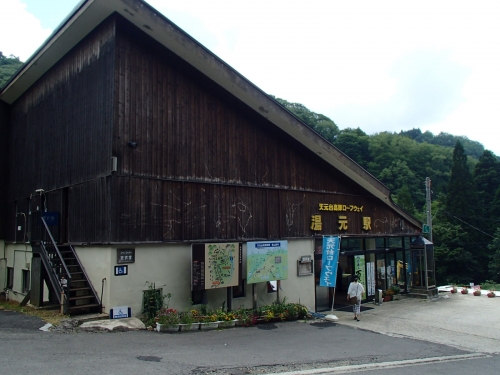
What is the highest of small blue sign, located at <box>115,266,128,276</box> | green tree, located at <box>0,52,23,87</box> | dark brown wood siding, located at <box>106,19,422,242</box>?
green tree, located at <box>0,52,23,87</box>

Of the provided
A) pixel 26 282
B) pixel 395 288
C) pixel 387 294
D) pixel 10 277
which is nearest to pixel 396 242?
pixel 395 288

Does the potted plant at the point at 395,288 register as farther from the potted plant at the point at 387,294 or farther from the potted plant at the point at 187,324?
the potted plant at the point at 187,324

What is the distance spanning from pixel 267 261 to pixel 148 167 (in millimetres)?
5270

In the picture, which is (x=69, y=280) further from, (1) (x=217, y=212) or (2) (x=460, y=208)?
(2) (x=460, y=208)

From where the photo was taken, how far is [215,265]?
1317cm

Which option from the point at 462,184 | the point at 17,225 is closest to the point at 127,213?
the point at 17,225

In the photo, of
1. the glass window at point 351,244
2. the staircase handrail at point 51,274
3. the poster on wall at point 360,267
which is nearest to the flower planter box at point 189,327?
the staircase handrail at point 51,274

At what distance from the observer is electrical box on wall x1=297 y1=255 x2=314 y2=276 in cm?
1673

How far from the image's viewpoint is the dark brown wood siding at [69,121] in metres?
12.7

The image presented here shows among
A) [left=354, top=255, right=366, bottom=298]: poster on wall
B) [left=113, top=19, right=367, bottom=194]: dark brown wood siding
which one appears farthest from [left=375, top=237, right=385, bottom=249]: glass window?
[left=113, top=19, right=367, bottom=194]: dark brown wood siding

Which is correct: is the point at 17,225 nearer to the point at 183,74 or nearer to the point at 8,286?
the point at 8,286

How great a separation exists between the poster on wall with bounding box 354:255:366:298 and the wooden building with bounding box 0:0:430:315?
1.06m

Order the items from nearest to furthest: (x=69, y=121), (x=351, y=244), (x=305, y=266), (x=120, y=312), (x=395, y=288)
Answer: (x=120, y=312) < (x=69, y=121) < (x=305, y=266) < (x=351, y=244) < (x=395, y=288)

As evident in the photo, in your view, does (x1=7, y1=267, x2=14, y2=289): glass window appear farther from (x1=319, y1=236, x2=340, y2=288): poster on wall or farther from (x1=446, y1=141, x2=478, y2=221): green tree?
(x1=446, y1=141, x2=478, y2=221): green tree
